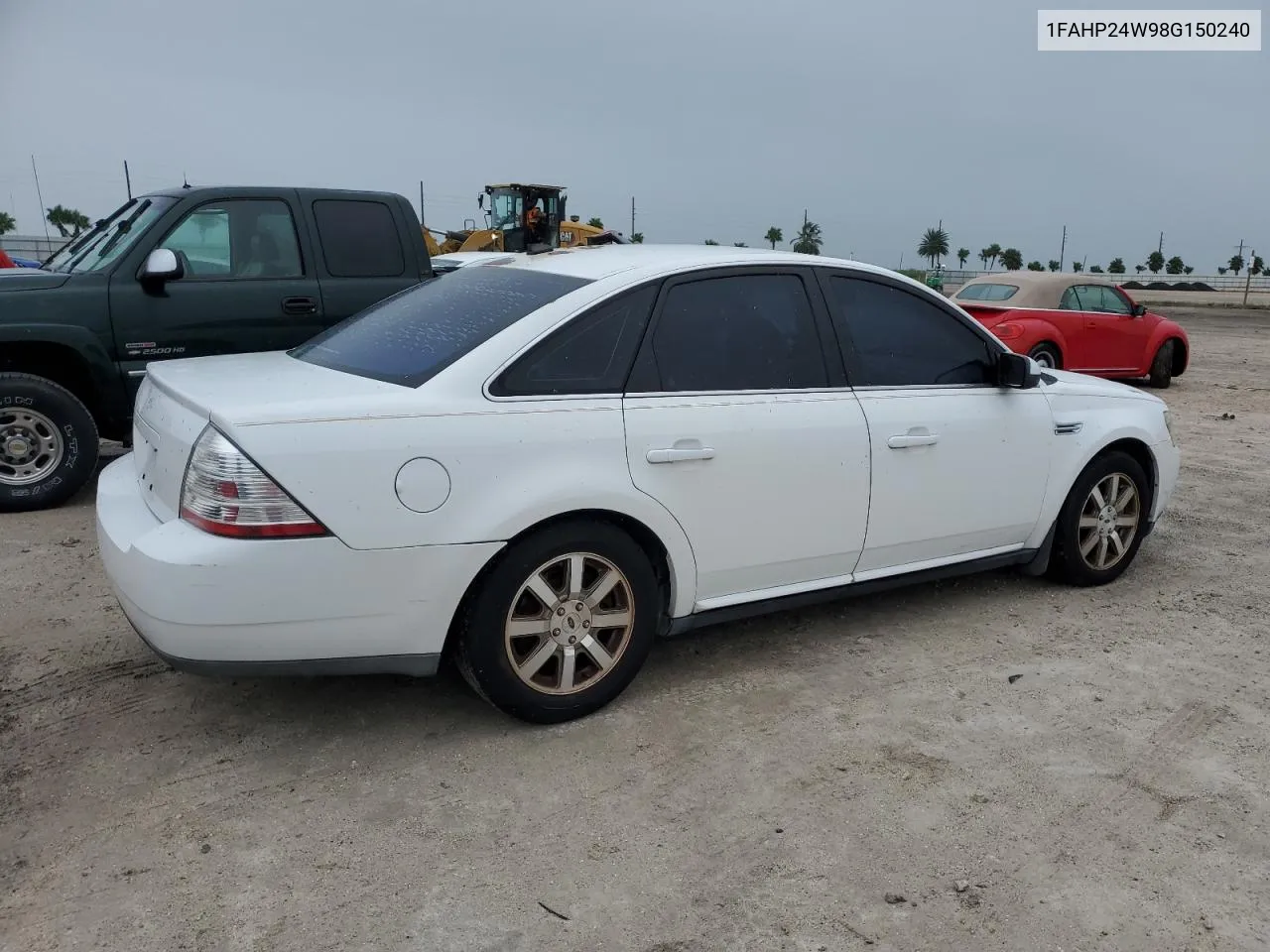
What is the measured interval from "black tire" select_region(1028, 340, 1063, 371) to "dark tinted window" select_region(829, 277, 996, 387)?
8191mm

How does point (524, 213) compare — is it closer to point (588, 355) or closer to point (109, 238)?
point (109, 238)

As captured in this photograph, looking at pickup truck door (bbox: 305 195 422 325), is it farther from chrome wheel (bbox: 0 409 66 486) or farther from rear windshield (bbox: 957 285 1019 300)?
rear windshield (bbox: 957 285 1019 300)

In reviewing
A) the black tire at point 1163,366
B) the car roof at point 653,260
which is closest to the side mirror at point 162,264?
the car roof at point 653,260

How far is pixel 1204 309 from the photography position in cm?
3794

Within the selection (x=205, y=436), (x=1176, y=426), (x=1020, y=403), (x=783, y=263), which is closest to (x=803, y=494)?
(x=783, y=263)

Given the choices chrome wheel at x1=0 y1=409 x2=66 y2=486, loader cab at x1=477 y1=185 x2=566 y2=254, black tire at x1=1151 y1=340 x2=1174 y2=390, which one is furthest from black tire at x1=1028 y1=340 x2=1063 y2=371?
loader cab at x1=477 y1=185 x2=566 y2=254

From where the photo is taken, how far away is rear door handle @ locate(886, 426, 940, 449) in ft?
13.3

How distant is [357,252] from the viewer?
22.3 feet

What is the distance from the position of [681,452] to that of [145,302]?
4150 millimetres

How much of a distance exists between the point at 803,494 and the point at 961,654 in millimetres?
1035


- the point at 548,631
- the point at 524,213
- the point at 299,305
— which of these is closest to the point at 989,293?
the point at 299,305

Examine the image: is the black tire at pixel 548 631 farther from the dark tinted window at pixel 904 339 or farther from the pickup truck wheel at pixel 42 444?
the pickup truck wheel at pixel 42 444

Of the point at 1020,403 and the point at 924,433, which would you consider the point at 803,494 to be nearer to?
the point at 924,433

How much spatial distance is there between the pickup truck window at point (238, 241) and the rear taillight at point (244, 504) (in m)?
3.88
